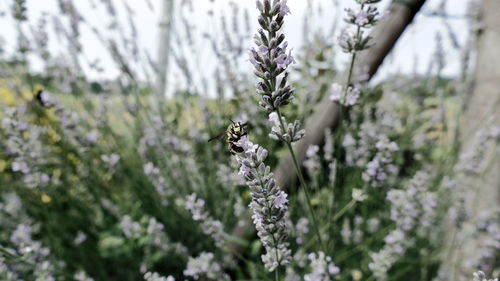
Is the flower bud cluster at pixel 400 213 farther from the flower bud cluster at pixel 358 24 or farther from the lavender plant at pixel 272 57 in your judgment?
the lavender plant at pixel 272 57

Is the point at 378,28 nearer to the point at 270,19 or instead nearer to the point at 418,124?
the point at 270,19

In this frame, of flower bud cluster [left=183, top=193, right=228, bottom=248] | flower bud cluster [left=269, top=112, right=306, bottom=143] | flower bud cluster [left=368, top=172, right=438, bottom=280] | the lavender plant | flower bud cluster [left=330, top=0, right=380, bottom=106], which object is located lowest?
flower bud cluster [left=368, top=172, right=438, bottom=280]

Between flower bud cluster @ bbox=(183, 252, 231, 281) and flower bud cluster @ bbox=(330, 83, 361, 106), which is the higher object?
flower bud cluster @ bbox=(330, 83, 361, 106)

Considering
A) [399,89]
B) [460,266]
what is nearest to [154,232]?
[460,266]

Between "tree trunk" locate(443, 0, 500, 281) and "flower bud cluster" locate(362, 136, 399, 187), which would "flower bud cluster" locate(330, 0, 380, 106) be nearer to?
"flower bud cluster" locate(362, 136, 399, 187)

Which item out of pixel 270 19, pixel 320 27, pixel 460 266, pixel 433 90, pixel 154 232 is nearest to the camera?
pixel 270 19


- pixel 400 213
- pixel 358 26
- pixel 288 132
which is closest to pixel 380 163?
pixel 400 213

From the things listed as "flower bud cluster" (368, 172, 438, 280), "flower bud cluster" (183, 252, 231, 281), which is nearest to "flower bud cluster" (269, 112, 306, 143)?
"flower bud cluster" (183, 252, 231, 281)
